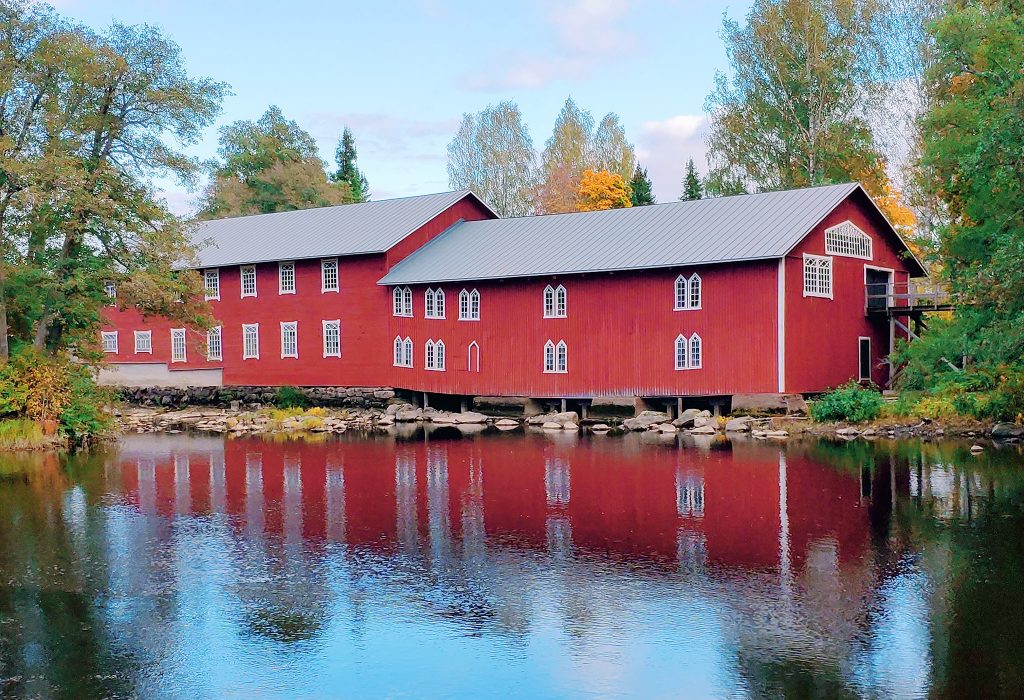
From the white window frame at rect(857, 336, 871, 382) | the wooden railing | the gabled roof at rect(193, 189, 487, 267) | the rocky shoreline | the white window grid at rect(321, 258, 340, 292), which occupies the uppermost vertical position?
the gabled roof at rect(193, 189, 487, 267)

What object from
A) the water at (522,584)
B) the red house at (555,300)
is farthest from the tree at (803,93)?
the water at (522,584)

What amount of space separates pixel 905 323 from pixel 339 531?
89.4 feet

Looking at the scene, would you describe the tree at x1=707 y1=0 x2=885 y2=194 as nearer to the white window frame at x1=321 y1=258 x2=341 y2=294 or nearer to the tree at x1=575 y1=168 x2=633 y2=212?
the tree at x1=575 y1=168 x2=633 y2=212

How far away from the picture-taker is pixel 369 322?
137 feet

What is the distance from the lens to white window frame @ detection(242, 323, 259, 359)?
45.0 metres

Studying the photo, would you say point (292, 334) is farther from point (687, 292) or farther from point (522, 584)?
point (522, 584)

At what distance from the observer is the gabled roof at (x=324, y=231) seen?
42781mm

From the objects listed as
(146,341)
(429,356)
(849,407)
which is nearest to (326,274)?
(429,356)

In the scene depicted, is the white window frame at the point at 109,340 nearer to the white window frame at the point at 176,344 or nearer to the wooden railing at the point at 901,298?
the white window frame at the point at 176,344

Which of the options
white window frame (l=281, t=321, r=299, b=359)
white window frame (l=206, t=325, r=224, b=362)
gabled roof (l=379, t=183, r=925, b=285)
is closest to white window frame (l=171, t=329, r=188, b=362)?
white window frame (l=206, t=325, r=224, b=362)

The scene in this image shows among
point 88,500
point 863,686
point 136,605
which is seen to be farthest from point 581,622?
point 88,500

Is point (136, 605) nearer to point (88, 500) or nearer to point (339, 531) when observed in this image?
point (339, 531)

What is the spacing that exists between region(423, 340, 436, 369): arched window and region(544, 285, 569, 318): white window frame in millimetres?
5306

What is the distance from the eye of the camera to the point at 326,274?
43031mm
